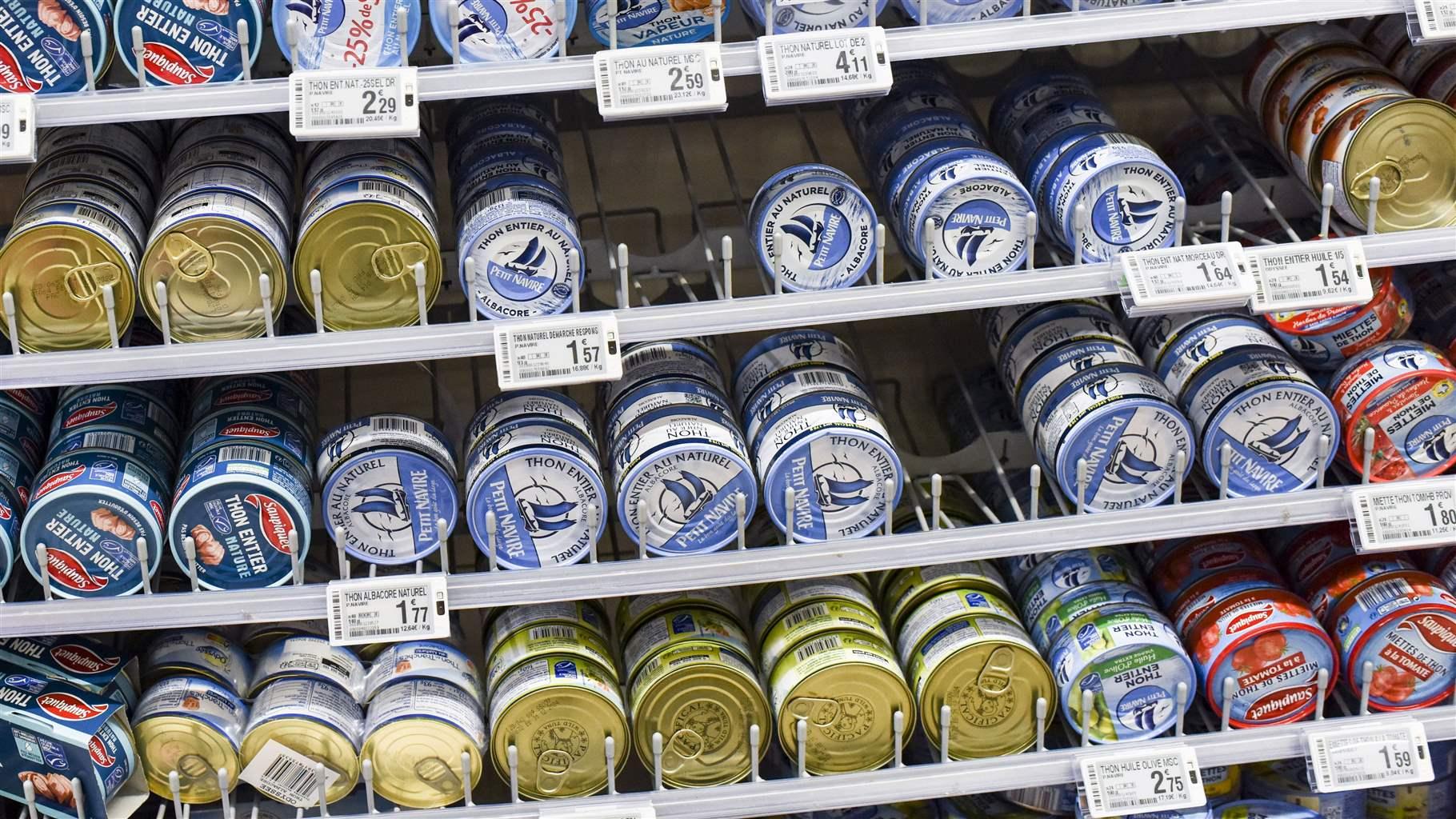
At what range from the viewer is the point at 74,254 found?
1618 millimetres

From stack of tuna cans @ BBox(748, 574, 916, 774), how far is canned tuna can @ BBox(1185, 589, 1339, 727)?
39 centimetres

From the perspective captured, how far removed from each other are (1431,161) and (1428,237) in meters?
0.11

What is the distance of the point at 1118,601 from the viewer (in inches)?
73.8

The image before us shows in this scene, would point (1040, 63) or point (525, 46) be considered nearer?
point (525, 46)

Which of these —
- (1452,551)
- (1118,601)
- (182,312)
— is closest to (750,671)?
(1118,601)

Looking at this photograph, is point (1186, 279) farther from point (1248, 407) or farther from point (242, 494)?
point (242, 494)

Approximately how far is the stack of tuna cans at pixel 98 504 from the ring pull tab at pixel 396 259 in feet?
1.28

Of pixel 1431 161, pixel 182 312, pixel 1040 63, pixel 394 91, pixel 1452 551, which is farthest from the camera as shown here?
pixel 1040 63

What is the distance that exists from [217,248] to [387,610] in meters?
0.46

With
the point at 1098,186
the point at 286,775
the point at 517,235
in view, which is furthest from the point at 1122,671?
the point at 286,775

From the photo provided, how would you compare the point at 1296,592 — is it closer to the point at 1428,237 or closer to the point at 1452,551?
the point at 1452,551

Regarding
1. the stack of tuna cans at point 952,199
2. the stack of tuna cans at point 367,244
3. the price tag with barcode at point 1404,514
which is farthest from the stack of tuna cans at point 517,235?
the price tag with barcode at point 1404,514

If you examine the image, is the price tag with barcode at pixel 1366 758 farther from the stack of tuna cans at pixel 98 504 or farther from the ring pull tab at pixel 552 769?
the stack of tuna cans at pixel 98 504

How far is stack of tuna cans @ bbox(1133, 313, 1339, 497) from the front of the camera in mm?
1792
